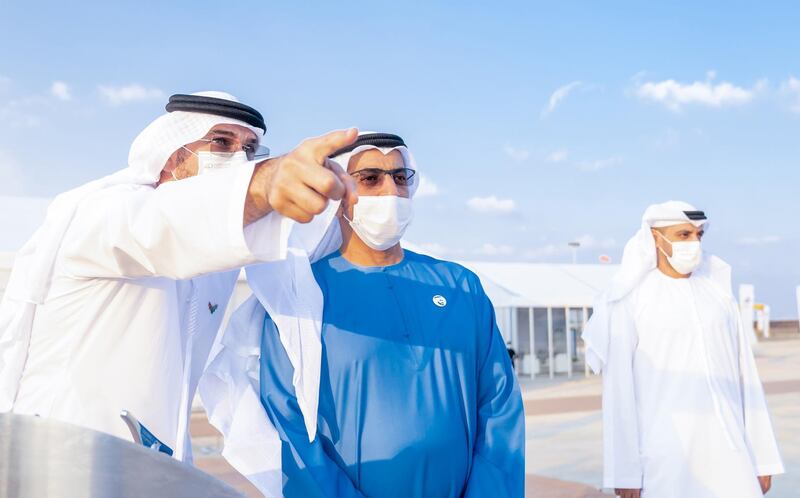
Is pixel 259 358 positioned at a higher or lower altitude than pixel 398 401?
higher

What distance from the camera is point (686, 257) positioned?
4816 mm

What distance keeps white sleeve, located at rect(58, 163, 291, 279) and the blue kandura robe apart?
0.96 m

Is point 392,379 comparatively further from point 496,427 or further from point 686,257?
point 686,257

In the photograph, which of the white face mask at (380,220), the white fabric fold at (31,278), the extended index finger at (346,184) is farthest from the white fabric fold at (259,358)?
the extended index finger at (346,184)

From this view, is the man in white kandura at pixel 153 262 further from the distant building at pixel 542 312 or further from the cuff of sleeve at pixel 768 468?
the distant building at pixel 542 312

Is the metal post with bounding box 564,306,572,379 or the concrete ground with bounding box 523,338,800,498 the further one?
the metal post with bounding box 564,306,572,379

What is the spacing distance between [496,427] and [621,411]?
1906mm

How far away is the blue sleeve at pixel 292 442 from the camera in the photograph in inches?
95.7

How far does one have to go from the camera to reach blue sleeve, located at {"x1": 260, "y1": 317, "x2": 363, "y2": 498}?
2.43 m

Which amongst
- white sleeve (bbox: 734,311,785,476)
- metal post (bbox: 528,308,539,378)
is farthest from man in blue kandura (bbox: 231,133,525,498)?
metal post (bbox: 528,308,539,378)

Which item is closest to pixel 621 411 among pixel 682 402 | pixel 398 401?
pixel 682 402

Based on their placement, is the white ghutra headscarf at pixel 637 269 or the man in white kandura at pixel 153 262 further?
the white ghutra headscarf at pixel 637 269

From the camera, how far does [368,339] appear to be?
8.71ft

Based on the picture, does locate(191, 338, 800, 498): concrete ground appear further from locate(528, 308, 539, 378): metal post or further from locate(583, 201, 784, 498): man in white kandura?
locate(583, 201, 784, 498): man in white kandura
